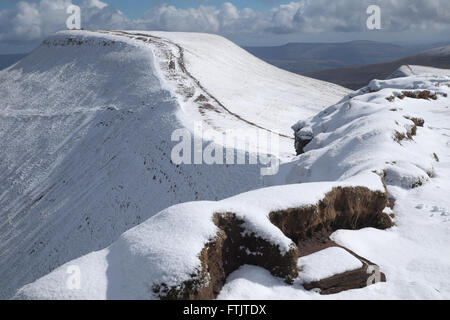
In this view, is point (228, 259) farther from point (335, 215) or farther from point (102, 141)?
point (102, 141)

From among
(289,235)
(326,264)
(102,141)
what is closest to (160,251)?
(289,235)

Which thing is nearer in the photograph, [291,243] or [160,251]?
[160,251]

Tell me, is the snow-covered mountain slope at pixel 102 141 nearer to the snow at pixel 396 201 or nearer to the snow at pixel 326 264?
the snow at pixel 396 201

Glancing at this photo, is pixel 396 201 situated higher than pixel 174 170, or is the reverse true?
pixel 396 201

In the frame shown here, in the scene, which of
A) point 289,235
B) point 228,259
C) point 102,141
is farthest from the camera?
point 102,141

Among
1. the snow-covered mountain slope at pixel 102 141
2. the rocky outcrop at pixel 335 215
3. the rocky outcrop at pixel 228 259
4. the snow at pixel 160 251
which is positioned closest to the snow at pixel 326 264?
the snow at pixel 160 251

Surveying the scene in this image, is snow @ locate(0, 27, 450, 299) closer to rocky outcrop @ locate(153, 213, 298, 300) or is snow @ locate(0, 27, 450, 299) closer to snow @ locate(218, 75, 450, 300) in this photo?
snow @ locate(218, 75, 450, 300)

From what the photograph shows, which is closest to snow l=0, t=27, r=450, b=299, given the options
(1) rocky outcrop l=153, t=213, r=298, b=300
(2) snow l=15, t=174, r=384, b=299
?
(2) snow l=15, t=174, r=384, b=299
